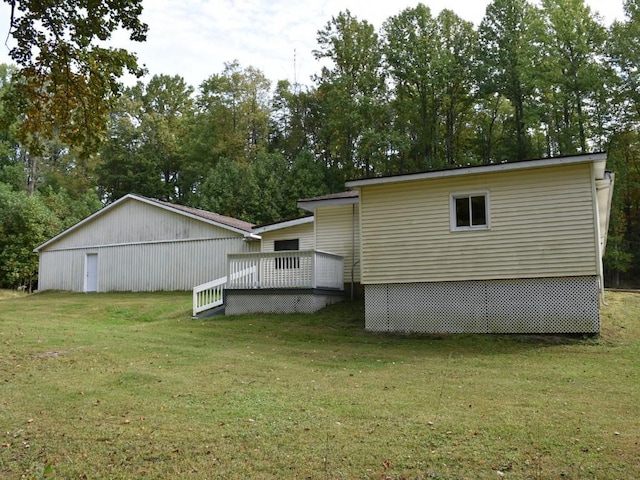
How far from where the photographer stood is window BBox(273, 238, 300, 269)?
56.2ft

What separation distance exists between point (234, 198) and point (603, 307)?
1069 inches

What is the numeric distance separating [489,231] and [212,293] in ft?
31.6

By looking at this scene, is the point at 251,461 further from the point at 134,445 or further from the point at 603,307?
the point at 603,307

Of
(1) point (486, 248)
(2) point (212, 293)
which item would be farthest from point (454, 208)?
(2) point (212, 293)

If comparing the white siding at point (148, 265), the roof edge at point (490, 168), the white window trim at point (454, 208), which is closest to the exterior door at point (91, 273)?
the white siding at point (148, 265)

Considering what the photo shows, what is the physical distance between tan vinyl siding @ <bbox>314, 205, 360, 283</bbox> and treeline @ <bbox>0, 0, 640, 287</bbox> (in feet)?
61.9

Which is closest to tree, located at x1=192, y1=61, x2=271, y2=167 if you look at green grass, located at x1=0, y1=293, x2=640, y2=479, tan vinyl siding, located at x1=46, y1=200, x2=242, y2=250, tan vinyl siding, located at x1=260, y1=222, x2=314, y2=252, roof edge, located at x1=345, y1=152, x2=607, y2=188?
tan vinyl siding, located at x1=46, y1=200, x2=242, y2=250

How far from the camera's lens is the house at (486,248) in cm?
1260

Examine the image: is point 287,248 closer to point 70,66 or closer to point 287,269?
point 287,269

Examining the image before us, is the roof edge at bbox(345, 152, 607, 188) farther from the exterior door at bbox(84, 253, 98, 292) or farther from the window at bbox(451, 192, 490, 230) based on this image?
the exterior door at bbox(84, 253, 98, 292)

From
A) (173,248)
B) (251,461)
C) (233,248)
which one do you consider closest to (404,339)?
(251,461)

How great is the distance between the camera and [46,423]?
6.31 metres

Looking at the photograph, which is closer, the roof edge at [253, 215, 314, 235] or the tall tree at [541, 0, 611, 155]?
the roof edge at [253, 215, 314, 235]

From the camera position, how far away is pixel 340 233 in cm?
1856
